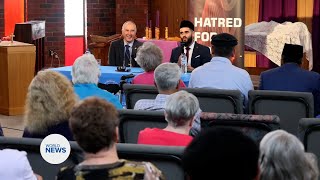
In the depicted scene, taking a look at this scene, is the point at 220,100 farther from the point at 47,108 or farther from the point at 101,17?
the point at 101,17

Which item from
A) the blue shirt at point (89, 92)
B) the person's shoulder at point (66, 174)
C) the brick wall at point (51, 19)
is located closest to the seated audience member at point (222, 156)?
the person's shoulder at point (66, 174)

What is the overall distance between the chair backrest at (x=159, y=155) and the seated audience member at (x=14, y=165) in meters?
0.39

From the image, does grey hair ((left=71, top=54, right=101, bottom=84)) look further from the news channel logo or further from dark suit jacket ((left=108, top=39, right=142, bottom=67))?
dark suit jacket ((left=108, top=39, right=142, bottom=67))

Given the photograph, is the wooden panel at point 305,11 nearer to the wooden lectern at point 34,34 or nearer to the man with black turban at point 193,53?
the wooden lectern at point 34,34

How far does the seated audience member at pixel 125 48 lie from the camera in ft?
27.1

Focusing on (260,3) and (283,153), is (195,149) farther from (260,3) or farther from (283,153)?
(260,3)

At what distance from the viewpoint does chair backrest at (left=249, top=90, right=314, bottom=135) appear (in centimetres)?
476

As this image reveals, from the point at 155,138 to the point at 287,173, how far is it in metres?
1.26

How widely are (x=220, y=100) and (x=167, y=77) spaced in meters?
0.41

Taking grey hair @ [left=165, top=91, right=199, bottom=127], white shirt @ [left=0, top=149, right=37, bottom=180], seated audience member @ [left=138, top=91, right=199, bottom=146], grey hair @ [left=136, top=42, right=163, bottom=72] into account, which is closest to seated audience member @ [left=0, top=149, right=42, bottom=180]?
white shirt @ [left=0, top=149, right=37, bottom=180]

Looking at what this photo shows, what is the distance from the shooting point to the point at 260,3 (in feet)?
42.1

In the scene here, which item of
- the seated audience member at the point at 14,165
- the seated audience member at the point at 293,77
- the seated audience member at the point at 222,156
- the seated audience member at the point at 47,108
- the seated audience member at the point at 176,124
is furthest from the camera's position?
the seated audience member at the point at 293,77

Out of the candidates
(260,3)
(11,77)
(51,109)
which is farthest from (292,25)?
(51,109)

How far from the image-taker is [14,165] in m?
2.96
